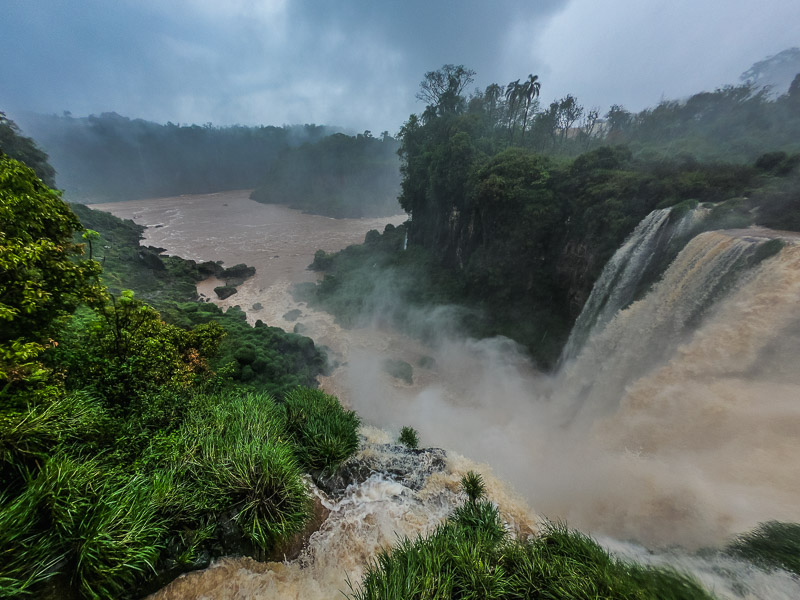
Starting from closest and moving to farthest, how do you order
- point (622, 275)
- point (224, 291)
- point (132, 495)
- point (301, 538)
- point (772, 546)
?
point (132, 495) → point (772, 546) → point (301, 538) → point (622, 275) → point (224, 291)

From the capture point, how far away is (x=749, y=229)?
1037 centimetres

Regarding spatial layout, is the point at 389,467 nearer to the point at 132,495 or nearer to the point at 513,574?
the point at 513,574

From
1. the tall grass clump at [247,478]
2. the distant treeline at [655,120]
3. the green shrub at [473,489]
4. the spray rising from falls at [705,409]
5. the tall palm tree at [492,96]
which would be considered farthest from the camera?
the tall palm tree at [492,96]

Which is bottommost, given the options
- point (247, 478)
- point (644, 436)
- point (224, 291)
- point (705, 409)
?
point (224, 291)

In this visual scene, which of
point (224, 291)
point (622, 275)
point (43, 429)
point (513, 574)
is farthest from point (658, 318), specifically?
point (224, 291)

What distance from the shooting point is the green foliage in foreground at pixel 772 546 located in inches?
190

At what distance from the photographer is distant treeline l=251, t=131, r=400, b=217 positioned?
247ft

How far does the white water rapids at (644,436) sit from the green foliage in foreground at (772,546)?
0.69ft

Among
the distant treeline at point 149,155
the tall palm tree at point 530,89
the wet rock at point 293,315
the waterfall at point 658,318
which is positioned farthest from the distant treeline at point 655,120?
the distant treeline at point 149,155

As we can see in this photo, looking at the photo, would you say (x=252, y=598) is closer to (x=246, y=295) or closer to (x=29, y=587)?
(x=29, y=587)

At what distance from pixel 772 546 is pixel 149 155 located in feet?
497

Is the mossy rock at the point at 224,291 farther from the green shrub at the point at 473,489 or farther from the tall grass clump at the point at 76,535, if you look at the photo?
the green shrub at the point at 473,489

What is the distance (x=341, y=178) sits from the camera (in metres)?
79.6

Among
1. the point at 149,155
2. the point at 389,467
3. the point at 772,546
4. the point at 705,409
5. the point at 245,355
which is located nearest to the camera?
the point at 772,546
